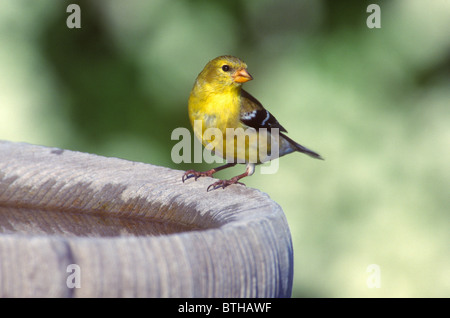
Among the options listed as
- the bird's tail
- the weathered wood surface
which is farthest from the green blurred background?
the weathered wood surface

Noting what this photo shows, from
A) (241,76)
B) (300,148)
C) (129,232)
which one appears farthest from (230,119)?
(129,232)

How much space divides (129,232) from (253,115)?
1.28 m

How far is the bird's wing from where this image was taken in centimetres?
317

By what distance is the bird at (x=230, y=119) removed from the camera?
3.03 m

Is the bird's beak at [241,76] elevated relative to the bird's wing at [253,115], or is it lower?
elevated

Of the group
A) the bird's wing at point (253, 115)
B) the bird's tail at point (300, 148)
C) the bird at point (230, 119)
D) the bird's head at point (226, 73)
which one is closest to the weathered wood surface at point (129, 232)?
the bird at point (230, 119)

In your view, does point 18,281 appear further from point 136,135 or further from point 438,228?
point 438,228

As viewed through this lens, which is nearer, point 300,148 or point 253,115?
point 253,115

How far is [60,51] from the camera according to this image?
4.37m

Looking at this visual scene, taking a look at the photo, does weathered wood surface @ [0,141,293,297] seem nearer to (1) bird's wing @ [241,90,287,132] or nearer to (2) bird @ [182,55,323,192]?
(2) bird @ [182,55,323,192]

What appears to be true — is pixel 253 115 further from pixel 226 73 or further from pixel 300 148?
pixel 300 148

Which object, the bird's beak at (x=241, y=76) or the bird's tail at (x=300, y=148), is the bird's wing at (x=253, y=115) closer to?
the bird's beak at (x=241, y=76)

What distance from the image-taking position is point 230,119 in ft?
10.1

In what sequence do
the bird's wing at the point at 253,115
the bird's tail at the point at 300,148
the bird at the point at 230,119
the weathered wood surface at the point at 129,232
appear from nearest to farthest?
the weathered wood surface at the point at 129,232, the bird at the point at 230,119, the bird's wing at the point at 253,115, the bird's tail at the point at 300,148
